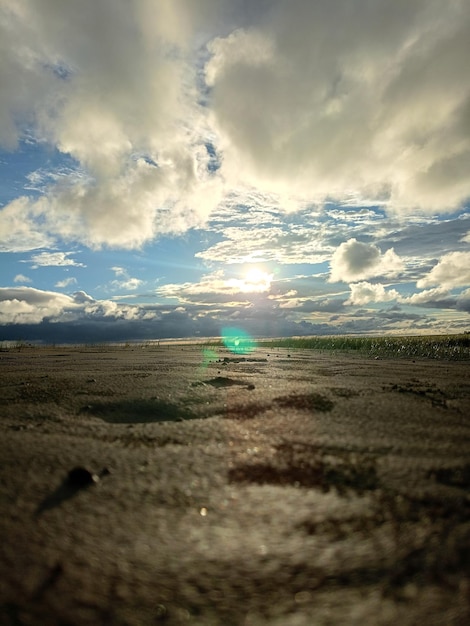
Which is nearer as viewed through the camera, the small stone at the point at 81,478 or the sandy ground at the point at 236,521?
the sandy ground at the point at 236,521

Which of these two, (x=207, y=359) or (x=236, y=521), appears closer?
(x=236, y=521)

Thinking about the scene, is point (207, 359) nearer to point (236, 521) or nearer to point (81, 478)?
point (81, 478)

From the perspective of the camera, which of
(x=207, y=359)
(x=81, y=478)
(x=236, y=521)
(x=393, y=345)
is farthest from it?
(x=393, y=345)

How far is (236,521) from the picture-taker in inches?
60.7

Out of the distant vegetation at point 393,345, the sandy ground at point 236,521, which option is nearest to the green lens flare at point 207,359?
the sandy ground at point 236,521

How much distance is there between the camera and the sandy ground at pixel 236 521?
1.11 meters

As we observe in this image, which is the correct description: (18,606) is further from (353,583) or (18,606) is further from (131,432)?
(131,432)

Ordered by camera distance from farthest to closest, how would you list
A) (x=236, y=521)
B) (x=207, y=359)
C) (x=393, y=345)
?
(x=393, y=345), (x=207, y=359), (x=236, y=521)

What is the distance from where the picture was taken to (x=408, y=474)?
197 centimetres

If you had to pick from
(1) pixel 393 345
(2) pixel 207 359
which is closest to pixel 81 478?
(2) pixel 207 359

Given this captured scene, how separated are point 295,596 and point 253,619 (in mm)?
138

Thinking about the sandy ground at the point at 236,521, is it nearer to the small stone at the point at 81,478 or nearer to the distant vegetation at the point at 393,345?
the small stone at the point at 81,478

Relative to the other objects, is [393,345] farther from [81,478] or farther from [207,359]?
[81,478]

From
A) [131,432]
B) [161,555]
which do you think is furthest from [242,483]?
[131,432]
